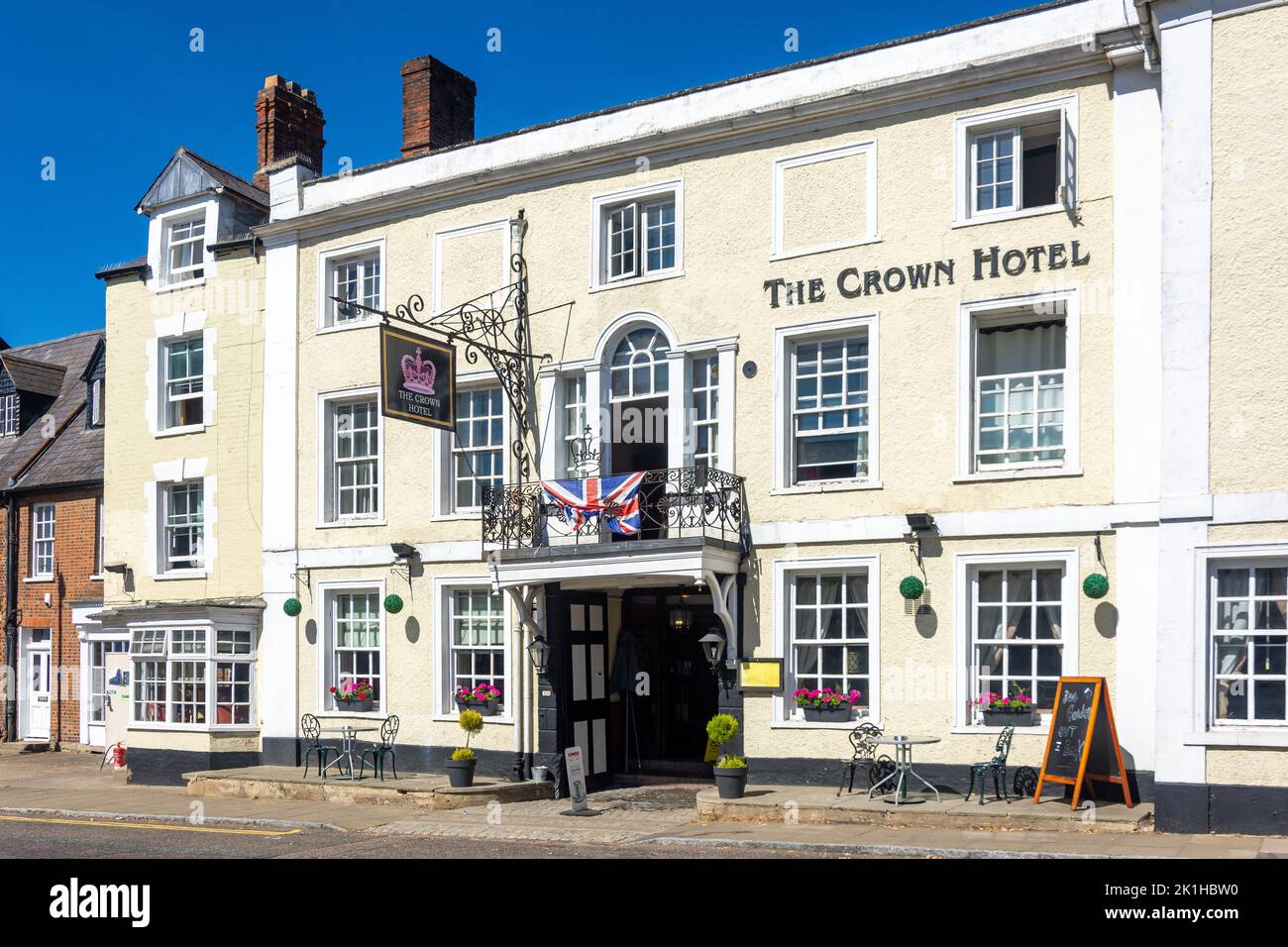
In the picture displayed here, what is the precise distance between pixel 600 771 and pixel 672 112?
9.38 m

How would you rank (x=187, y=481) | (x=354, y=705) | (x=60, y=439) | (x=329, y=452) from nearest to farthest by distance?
(x=354, y=705)
(x=329, y=452)
(x=187, y=481)
(x=60, y=439)

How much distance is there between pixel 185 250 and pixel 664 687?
11.5m

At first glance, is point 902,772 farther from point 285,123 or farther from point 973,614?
point 285,123

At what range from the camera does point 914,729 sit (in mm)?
16406

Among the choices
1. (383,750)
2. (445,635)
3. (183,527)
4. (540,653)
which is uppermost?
(183,527)

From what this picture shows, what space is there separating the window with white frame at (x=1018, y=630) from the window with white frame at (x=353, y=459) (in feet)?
31.4

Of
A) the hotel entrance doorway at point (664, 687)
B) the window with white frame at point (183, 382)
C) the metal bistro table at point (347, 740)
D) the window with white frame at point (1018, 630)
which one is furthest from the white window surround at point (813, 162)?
the window with white frame at point (183, 382)

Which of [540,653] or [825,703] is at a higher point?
[540,653]

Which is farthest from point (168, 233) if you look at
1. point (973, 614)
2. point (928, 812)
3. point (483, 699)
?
point (928, 812)

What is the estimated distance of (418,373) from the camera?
60.7ft

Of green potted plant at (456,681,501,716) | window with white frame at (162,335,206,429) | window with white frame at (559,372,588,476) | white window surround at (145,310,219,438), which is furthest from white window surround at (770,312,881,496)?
window with white frame at (162,335,206,429)

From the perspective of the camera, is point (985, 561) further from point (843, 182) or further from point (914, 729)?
point (843, 182)
